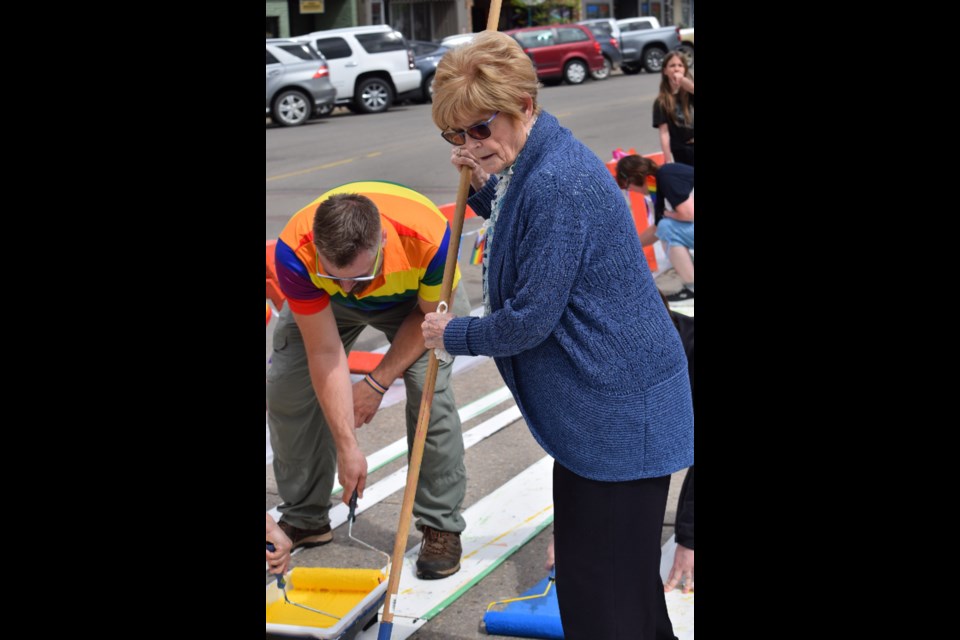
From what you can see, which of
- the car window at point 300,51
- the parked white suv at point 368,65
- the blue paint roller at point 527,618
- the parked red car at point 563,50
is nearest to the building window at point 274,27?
the parked red car at point 563,50

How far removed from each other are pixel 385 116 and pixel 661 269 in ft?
50.8

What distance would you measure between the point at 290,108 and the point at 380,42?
8.46 ft

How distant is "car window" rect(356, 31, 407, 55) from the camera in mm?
23594

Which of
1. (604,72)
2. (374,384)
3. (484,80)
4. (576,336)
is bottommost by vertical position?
(604,72)

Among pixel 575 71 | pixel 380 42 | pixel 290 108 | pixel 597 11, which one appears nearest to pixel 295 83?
pixel 290 108

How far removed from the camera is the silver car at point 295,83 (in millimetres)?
22006

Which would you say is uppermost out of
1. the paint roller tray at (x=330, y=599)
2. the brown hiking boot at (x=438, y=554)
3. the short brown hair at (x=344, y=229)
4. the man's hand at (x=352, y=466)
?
the short brown hair at (x=344, y=229)

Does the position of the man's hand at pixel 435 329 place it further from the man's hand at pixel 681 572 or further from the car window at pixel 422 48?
the car window at pixel 422 48

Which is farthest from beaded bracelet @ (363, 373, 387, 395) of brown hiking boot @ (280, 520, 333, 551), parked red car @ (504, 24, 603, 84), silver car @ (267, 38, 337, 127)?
parked red car @ (504, 24, 603, 84)

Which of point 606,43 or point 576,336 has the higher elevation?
point 576,336

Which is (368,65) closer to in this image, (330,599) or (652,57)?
(652,57)

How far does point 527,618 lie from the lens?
12.0 ft
